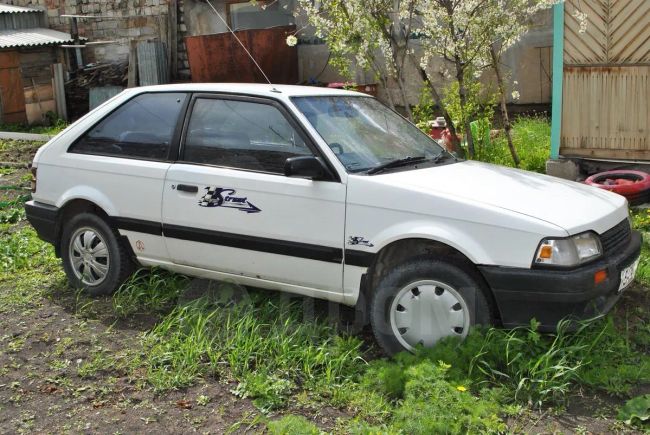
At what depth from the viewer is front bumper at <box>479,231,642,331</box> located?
13.1 feet

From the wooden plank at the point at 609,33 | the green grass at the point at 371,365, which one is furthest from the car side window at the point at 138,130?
the wooden plank at the point at 609,33

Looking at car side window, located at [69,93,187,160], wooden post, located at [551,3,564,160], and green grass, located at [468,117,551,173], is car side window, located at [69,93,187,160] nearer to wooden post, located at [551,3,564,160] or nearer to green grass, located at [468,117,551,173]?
green grass, located at [468,117,551,173]

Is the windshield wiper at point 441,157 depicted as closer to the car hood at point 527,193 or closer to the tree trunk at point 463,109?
the car hood at point 527,193

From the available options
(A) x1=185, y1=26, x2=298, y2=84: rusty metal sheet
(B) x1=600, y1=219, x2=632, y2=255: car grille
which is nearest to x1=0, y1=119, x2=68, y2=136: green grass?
(A) x1=185, y1=26, x2=298, y2=84: rusty metal sheet

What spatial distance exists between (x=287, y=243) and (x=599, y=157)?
5.09 metres

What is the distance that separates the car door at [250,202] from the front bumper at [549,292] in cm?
99

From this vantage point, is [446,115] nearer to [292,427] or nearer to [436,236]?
[436,236]

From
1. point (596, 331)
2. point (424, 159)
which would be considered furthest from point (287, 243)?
point (596, 331)

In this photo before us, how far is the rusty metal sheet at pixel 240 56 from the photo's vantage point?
14.6 meters

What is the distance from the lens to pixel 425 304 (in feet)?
14.1

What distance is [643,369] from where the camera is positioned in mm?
4176

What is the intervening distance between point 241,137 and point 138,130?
93cm

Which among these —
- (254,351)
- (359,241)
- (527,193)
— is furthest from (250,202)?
(527,193)

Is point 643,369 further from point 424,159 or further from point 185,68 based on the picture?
point 185,68
